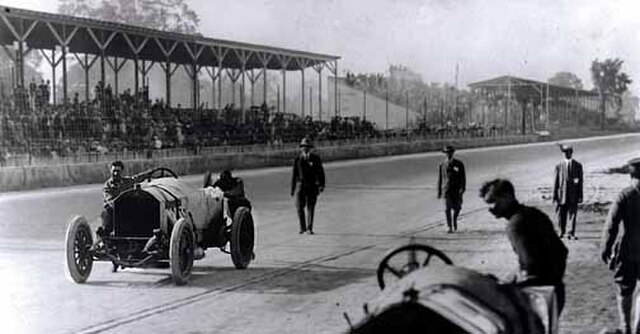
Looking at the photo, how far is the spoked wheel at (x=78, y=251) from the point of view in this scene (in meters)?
6.82

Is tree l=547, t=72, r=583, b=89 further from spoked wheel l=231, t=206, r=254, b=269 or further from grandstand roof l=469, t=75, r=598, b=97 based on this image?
spoked wheel l=231, t=206, r=254, b=269

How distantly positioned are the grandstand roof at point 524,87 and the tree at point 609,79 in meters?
0.23

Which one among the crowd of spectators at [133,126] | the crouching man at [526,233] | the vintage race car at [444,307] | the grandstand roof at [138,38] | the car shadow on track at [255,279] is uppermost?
the grandstand roof at [138,38]

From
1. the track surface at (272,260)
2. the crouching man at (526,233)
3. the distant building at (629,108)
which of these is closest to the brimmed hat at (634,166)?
the crouching man at (526,233)

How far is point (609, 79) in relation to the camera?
6.62 m

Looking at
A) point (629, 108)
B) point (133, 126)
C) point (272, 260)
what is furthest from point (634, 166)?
point (133, 126)

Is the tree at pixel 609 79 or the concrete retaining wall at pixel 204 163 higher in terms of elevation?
the tree at pixel 609 79

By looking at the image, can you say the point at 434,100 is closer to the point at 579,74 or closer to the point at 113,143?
the point at 579,74

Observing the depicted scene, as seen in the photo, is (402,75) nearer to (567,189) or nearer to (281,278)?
(281,278)

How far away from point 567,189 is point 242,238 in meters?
3.53

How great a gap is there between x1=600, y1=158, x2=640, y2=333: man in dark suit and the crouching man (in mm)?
1064

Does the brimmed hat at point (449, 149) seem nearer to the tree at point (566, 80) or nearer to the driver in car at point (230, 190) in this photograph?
the tree at point (566, 80)

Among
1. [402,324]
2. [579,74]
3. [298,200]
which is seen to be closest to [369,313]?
[402,324]

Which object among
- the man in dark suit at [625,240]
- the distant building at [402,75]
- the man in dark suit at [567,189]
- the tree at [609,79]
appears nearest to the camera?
the man in dark suit at [625,240]
